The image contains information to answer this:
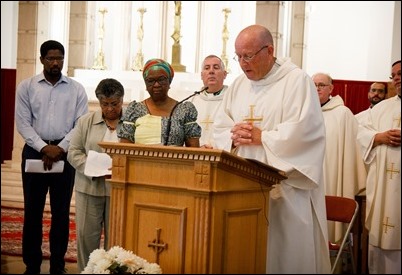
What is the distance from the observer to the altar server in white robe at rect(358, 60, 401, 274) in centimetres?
546

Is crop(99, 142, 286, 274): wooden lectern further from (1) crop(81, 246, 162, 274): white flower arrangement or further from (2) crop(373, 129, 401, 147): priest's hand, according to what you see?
(2) crop(373, 129, 401, 147): priest's hand

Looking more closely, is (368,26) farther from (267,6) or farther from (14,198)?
(14,198)

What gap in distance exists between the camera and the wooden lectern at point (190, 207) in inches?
137

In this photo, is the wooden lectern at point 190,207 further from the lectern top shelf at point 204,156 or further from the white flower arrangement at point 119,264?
the white flower arrangement at point 119,264

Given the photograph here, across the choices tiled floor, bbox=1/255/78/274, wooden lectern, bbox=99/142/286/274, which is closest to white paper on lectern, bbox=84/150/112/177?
wooden lectern, bbox=99/142/286/274

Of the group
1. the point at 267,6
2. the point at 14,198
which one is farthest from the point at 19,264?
the point at 267,6

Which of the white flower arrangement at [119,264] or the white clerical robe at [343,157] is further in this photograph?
the white clerical robe at [343,157]

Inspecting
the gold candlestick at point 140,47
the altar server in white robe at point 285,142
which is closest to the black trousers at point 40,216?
the altar server in white robe at point 285,142

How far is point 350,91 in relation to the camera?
1211cm

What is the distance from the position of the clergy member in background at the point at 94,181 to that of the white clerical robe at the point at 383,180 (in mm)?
2008

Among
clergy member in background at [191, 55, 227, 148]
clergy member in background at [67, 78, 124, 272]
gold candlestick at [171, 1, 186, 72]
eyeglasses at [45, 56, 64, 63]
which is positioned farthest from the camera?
gold candlestick at [171, 1, 186, 72]

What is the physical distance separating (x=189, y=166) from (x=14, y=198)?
272 inches

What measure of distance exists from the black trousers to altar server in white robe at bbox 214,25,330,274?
1625 millimetres

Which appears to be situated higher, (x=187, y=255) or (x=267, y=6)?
(x=267, y=6)
